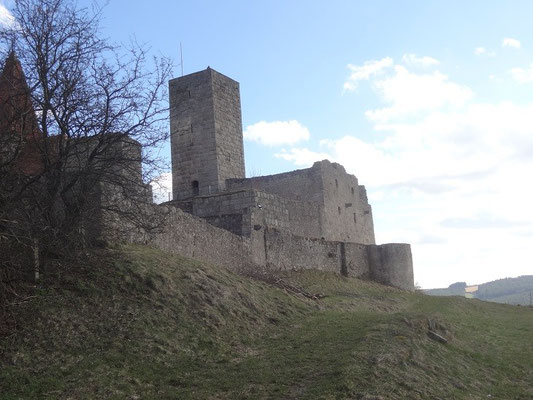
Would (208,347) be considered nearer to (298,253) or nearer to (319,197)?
(298,253)

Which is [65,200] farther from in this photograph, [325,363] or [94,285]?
[325,363]

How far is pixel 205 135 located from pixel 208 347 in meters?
19.8

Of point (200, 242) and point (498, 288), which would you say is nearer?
point (200, 242)

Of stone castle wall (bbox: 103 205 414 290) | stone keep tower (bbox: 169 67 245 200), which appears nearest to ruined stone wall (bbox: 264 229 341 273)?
stone castle wall (bbox: 103 205 414 290)

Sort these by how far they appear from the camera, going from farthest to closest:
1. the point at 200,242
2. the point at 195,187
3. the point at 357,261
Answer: the point at 195,187 → the point at 357,261 → the point at 200,242

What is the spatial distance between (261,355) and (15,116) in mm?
5903

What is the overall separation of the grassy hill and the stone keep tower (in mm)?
14814

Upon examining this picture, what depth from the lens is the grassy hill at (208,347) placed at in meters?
8.19

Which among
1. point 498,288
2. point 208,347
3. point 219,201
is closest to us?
point 208,347

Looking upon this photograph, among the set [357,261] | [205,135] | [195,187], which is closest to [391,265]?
[357,261]

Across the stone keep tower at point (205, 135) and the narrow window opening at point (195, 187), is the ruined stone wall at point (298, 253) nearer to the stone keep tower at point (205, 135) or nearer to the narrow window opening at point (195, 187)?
the stone keep tower at point (205, 135)

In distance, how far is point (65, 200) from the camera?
1081 centimetres

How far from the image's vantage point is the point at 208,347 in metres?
10.2

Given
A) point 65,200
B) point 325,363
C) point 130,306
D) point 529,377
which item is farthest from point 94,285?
point 529,377
